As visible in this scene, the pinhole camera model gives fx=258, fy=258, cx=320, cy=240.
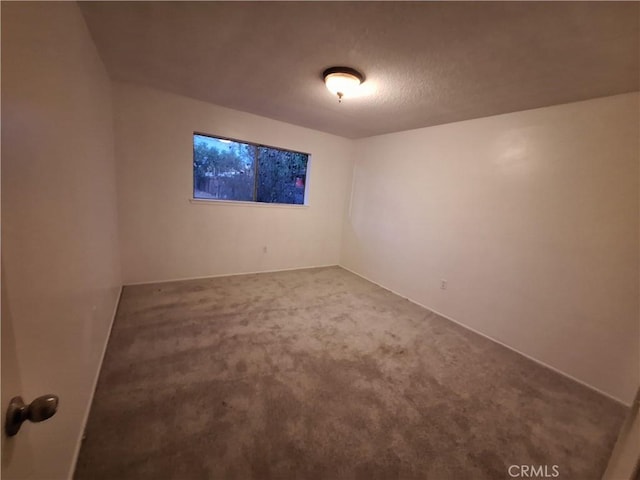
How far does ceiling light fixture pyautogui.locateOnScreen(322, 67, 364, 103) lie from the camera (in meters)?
1.99

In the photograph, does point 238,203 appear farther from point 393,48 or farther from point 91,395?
point 393,48

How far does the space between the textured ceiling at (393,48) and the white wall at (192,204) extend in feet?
1.62

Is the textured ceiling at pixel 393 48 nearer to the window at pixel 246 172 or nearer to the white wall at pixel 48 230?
the white wall at pixel 48 230

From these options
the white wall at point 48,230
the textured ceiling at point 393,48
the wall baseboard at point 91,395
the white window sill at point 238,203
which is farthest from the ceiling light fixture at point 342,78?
the wall baseboard at point 91,395

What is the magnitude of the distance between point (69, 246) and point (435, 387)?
2411mm

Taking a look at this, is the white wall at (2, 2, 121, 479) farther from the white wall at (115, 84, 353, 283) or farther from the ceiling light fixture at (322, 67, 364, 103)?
the ceiling light fixture at (322, 67, 364, 103)

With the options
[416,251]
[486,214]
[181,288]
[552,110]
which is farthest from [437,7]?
[181,288]

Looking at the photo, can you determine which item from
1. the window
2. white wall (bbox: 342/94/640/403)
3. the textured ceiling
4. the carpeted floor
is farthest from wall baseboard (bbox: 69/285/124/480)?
white wall (bbox: 342/94/640/403)

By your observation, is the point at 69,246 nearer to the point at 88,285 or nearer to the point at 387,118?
the point at 88,285

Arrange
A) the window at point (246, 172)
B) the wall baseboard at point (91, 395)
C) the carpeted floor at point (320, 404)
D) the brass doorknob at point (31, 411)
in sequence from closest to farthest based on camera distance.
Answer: the brass doorknob at point (31, 411) → the wall baseboard at point (91, 395) → the carpeted floor at point (320, 404) → the window at point (246, 172)

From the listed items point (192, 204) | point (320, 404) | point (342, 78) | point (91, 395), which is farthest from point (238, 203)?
point (320, 404)

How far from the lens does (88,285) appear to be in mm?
1522

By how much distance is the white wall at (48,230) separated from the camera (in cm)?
71

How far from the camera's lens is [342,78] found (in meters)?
2.03
